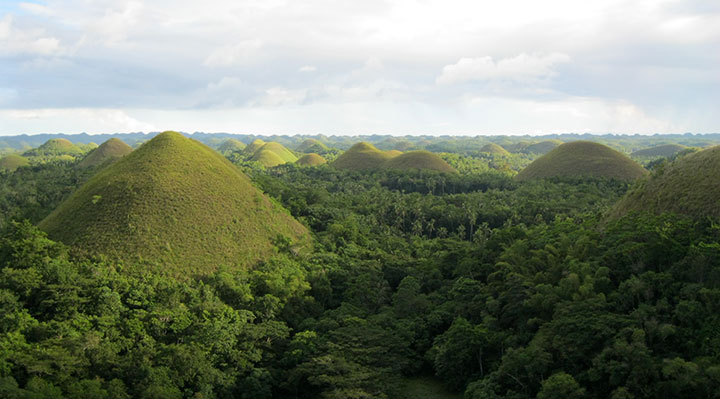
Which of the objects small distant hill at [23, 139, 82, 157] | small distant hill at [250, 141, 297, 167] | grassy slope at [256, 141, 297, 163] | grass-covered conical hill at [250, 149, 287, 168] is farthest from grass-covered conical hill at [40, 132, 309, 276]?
small distant hill at [23, 139, 82, 157]

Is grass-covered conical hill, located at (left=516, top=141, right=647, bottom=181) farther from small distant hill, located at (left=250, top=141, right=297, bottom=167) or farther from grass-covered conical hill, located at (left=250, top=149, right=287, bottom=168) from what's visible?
small distant hill, located at (left=250, top=141, right=297, bottom=167)

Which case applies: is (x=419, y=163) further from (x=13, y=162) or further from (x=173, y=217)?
(x=13, y=162)

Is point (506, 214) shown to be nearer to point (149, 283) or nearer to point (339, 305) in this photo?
point (339, 305)

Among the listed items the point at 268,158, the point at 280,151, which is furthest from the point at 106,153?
the point at 280,151

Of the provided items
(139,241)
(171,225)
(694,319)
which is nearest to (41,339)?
(139,241)

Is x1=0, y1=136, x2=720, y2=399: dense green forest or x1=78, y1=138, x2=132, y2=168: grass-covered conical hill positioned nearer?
x1=0, y1=136, x2=720, y2=399: dense green forest

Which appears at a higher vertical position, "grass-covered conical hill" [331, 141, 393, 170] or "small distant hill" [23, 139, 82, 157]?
"small distant hill" [23, 139, 82, 157]
